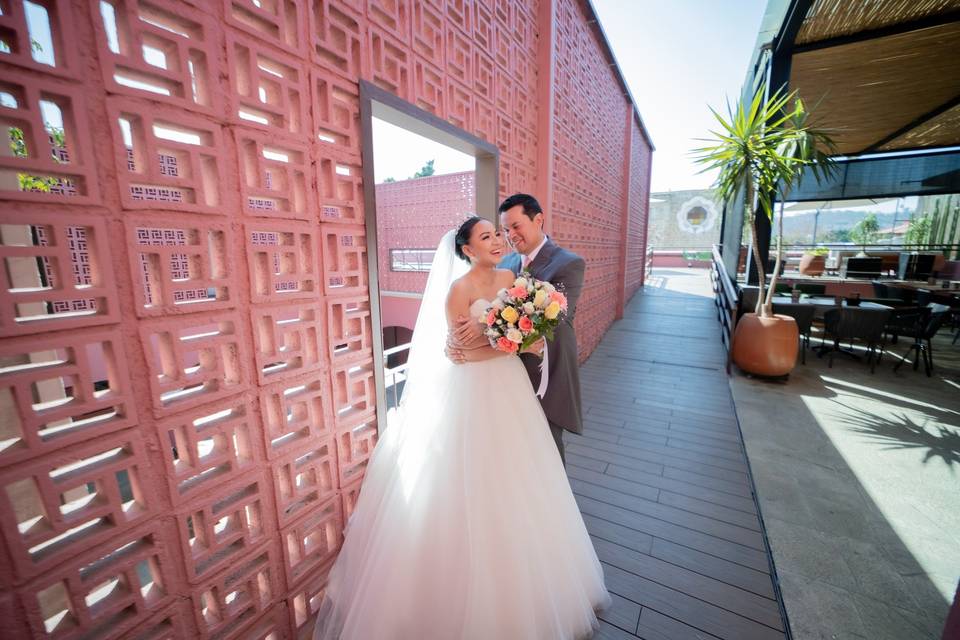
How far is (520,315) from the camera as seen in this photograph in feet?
5.49

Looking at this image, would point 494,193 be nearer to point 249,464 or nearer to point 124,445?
point 249,464

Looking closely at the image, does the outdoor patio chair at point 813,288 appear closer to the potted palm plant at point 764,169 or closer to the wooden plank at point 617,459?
the potted palm plant at point 764,169

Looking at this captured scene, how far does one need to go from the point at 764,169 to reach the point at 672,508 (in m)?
4.47

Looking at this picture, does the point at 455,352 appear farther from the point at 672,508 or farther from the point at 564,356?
the point at 672,508

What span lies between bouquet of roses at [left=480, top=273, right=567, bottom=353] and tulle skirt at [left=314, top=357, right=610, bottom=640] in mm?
257

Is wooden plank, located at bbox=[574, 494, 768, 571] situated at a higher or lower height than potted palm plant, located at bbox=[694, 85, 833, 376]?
lower

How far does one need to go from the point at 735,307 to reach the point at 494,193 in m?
4.42

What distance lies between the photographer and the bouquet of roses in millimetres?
1649

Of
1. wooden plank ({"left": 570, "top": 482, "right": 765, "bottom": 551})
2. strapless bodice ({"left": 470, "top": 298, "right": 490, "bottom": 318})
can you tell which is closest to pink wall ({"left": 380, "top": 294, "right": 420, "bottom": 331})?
wooden plank ({"left": 570, "top": 482, "right": 765, "bottom": 551})

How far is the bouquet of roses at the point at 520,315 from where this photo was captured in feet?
5.41

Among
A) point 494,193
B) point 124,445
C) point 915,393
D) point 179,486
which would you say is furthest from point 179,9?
point 915,393

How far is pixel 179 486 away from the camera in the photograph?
4.28ft

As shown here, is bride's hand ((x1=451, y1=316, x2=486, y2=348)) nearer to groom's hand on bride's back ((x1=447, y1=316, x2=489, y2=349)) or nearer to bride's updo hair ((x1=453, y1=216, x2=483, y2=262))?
groom's hand on bride's back ((x1=447, y1=316, x2=489, y2=349))

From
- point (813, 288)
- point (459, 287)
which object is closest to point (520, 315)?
point (459, 287)
